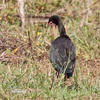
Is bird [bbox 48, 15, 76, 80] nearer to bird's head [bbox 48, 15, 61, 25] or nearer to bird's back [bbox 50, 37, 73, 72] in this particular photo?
A: bird's back [bbox 50, 37, 73, 72]

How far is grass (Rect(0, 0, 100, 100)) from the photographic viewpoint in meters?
4.48

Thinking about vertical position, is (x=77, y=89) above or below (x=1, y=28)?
below

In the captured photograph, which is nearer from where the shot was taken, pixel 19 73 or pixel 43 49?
pixel 19 73

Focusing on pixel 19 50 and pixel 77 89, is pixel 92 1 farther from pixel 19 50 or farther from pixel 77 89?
pixel 77 89

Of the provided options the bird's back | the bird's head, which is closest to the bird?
the bird's back

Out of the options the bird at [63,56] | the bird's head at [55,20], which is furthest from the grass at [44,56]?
the bird's head at [55,20]

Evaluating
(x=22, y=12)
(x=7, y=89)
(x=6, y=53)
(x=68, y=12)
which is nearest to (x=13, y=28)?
(x=22, y=12)

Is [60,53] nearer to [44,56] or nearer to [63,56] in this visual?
[63,56]

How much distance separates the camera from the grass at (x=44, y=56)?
448 cm

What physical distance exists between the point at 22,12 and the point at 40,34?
0.65 metres

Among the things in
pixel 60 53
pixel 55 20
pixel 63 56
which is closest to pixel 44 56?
pixel 55 20

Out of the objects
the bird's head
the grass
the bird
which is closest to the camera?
the grass

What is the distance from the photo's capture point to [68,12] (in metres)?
9.05

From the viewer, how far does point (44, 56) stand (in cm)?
720
